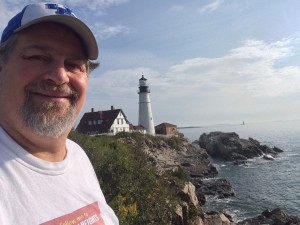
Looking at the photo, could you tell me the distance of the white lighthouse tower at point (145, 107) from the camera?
5788cm

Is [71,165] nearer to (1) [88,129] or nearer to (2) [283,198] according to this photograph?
(2) [283,198]

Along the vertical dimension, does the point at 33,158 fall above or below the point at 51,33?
below

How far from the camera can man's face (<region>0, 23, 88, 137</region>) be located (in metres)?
1.92

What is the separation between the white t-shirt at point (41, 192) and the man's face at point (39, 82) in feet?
0.53

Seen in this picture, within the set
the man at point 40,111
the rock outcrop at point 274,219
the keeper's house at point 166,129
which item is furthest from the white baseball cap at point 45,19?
the keeper's house at point 166,129

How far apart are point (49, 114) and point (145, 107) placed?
184 ft

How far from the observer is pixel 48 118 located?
2012 millimetres

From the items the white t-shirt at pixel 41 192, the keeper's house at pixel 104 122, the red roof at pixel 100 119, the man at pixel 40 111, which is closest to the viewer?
the white t-shirt at pixel 41 192

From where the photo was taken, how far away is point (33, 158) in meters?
1.93

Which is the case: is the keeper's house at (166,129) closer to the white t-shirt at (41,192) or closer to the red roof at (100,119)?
the red roof at (100,119)

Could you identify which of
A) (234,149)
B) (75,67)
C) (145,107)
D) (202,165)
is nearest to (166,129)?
(145,107)

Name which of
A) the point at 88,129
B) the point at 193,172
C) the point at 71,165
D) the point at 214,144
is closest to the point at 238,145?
the point at 214,144

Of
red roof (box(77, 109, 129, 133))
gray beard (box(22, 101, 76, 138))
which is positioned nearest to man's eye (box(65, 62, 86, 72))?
gray beard (box(22, 101, 76, 138))

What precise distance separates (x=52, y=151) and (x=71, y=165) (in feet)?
0.79
